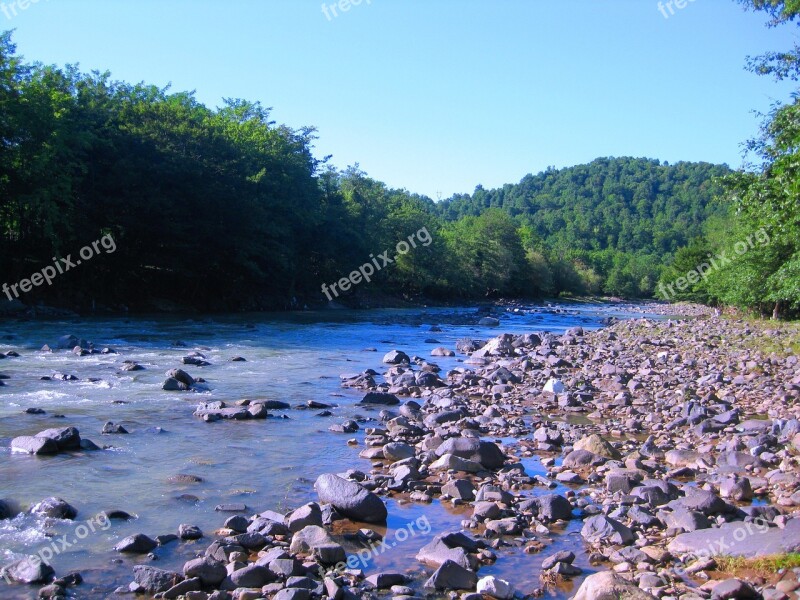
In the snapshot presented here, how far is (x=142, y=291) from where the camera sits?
4459 centimetres

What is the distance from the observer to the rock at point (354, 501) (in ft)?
24.3

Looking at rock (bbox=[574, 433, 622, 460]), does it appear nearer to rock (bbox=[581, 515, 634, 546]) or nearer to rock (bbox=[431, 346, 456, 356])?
rock (bbox=[581, 515, 634, 546])

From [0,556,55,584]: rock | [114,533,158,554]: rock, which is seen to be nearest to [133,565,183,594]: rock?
[114,533,158,554]: rock

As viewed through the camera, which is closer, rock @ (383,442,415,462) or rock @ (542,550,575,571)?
rock @ (542,550,575,571)

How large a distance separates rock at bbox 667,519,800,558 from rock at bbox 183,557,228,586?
423cm

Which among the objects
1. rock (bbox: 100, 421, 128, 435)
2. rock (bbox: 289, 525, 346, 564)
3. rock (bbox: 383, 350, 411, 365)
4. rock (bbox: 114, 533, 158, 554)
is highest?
rock (bbox: 100, 421, 128, 435)

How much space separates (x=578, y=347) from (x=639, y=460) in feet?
57.0

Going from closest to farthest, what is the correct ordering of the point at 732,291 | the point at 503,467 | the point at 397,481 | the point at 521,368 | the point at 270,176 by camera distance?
the point at 397,481
the point at 503,467
the point at 521,368
the point at 732,291
the point at 270,176

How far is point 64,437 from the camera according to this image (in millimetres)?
9750

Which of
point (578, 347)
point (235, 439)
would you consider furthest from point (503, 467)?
point (578, 347)

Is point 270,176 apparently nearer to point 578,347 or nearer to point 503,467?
point 578,347

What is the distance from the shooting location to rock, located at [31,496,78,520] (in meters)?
7.18

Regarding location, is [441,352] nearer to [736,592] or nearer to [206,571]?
[206,571]

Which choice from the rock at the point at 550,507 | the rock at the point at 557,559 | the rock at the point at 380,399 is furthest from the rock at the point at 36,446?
the rock at the point at 557,559
